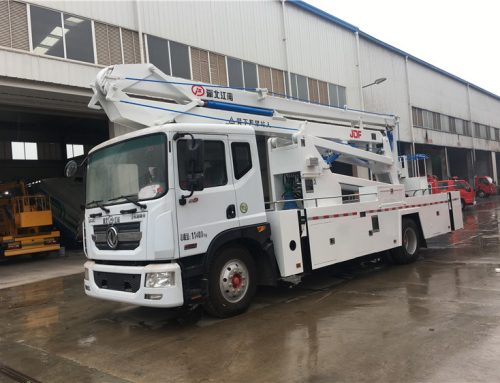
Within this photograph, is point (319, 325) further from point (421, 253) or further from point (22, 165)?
point (22, 165)

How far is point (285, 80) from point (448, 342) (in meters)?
17.7

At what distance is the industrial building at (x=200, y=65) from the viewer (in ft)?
41.2

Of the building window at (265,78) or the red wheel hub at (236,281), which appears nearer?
the red wheel hub at (236,281)

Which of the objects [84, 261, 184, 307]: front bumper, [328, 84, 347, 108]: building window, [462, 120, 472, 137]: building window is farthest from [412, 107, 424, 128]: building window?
[84, 261, 184, 307]: front bumper

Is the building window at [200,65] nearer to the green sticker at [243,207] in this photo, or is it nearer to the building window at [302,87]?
the building window at [302,87]

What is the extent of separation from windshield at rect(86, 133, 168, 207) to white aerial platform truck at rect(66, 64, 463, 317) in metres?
0.02

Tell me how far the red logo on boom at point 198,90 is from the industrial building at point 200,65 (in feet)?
24.3

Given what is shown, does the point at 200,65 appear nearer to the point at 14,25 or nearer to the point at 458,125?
the point at 14,25

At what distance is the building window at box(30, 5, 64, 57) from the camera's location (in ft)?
40.1

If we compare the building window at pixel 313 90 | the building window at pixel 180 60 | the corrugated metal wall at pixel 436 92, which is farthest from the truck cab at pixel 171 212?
the corrugated metal wall at pixel 436 92

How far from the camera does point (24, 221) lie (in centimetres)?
1581

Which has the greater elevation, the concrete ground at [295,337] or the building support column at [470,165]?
the building support column at [470,165]

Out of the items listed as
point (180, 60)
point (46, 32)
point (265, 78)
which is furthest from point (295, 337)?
point (265, 78)

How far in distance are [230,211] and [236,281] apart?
98 cm
